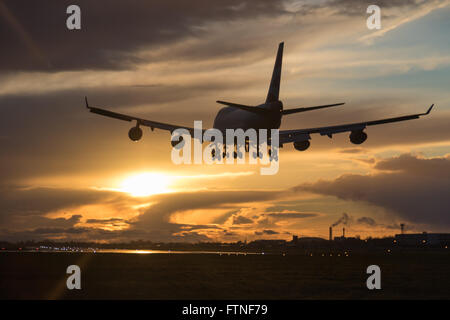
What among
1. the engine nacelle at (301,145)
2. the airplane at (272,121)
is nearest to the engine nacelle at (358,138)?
the airplane at (272,121)

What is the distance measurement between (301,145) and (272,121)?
11.2m

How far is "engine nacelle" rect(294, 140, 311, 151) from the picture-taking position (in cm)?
6825

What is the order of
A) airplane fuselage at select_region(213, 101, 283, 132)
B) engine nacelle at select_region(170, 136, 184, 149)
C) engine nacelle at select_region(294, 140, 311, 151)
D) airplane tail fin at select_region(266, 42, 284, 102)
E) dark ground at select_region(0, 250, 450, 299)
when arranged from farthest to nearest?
airplane tail fin at select_region(266, 42, 284, 102) → airplane fuselage at select_region(213, 101, 283, 132) → engine nacelle at select_region(170, 136, 184, 149) → engine nacelle at select_region(294, 140, 311, 151) → dark ground at select_region(0, 250, 450, 299)

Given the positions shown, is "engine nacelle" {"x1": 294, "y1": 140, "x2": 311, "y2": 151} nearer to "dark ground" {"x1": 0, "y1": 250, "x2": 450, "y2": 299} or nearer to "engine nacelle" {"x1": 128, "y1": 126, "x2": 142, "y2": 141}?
"dark ground" {"x1": 0, "y1": 250, "x2": 450, "y2": 299}

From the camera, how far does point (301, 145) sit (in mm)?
68562

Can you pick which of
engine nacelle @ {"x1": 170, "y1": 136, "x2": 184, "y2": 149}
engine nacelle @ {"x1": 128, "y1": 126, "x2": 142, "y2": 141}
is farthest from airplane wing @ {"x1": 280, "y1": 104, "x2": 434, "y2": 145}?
engine nacelle @ {"x1": 128, "y1": 126, "x2": 142, "y2": 141}

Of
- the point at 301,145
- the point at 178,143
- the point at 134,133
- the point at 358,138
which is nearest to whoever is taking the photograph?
the point at 358,138

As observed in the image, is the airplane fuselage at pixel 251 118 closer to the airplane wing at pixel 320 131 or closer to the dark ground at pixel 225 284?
the airplane wing at pixel 320 131

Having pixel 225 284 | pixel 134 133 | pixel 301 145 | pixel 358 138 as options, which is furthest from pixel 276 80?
pixel 225 284

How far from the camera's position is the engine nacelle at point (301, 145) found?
6825 cm

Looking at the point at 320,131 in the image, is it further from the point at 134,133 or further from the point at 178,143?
the point at 134,133

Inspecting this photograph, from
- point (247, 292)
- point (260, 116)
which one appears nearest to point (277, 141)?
point (260, 116)
